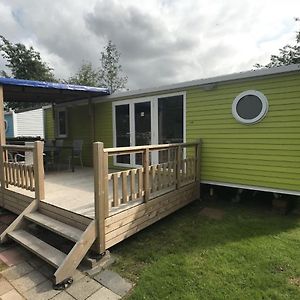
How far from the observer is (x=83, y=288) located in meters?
2.32

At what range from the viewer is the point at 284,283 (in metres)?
2.32

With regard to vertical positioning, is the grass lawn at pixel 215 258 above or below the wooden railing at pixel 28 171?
below

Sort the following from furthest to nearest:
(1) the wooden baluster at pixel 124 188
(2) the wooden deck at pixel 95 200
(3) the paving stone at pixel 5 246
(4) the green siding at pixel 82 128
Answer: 1. (4) the green siding at pixel 82 128
2. (3) the paving stone at pixel 5 246
3. (1) the wooden baluster at pixel 124 188
4. (2) the wooden deck at pixel 95 200

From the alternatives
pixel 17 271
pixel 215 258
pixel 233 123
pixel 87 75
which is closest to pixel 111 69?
pixel 87 75

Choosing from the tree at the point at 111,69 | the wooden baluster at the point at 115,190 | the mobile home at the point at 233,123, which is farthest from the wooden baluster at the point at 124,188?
the tree at the point at 111,69

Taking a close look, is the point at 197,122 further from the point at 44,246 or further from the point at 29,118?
the point at 29,118

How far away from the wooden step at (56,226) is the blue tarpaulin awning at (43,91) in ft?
9.20

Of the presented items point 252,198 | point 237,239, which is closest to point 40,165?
point 237,239

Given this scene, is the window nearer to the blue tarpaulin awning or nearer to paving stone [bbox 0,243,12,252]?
the blue tarpaulin awning

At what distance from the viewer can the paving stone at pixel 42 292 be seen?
86.4 inches

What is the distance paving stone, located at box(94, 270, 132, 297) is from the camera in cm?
230

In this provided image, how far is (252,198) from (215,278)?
10.7 feet

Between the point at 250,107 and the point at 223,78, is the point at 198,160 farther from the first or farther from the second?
the point at 223,78

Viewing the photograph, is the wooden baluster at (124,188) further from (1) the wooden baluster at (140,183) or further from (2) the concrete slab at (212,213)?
(2) the concrete slab at (212,213)
